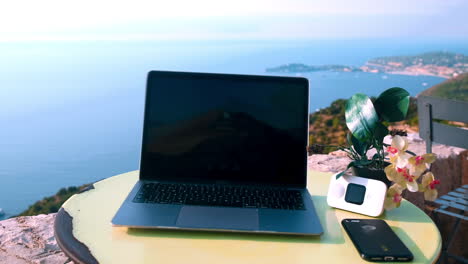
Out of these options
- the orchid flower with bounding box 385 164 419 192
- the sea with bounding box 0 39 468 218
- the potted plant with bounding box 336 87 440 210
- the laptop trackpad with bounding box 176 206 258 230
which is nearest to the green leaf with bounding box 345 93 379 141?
the potted plant with bounding box 336 87 440 210

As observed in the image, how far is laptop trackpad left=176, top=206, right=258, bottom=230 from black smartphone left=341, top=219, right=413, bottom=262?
0.86ft

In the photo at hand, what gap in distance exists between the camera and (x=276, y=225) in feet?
3.73

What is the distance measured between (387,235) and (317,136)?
3.96 metres

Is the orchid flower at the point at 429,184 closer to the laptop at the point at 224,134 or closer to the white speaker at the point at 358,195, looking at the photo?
the white speaker at the point at 358,195

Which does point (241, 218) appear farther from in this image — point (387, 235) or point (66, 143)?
point (66, 143)

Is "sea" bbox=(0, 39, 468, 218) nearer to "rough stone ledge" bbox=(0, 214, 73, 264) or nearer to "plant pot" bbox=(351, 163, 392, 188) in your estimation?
"rough stone ledge" bbox=(0, 214, 73, 264)

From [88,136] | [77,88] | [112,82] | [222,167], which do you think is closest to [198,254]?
[222,167]

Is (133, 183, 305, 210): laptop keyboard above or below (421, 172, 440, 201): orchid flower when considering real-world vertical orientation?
below

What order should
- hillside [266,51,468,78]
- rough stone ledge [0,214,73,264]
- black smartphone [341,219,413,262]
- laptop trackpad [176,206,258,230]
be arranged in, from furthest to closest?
hillside [266,51,468,78], rough stone ledge [0,214,73,264], laptop trackpad [176,206,258,230], black smartphone [341,219,413,262]

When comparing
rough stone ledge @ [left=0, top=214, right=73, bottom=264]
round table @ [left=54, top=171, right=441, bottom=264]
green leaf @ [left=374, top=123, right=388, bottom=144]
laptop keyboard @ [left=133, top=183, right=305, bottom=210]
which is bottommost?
rough stone ledge @ [left=0, top=214, right=73, bottom=264]

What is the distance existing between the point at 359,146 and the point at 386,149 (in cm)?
10

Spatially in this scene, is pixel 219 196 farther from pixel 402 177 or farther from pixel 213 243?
pixel 402 177

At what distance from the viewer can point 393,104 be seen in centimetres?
131

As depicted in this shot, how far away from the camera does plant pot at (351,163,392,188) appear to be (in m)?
1.30
